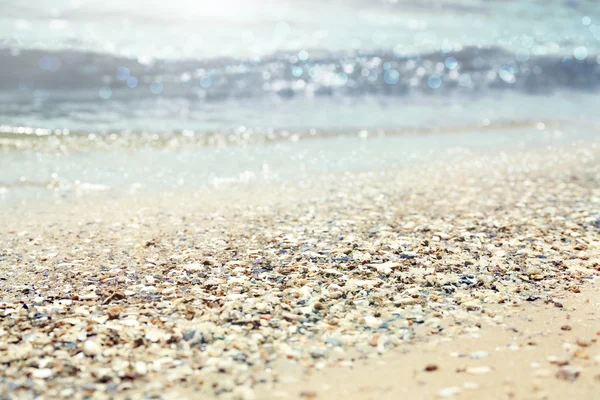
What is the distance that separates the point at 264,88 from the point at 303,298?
12186 mm

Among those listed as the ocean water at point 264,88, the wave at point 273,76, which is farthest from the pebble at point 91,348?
the wave at point 273,76

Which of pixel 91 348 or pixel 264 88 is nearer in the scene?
pixel 91 348

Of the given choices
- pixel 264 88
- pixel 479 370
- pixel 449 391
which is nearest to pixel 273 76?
pixel 264 88

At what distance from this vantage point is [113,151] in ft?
32.7

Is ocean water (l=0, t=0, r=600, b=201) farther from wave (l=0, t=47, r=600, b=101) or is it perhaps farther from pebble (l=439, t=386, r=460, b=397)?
pebble (l=439, t=386, r=460, b=397)

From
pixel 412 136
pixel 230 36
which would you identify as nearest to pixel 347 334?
pixel 412 136

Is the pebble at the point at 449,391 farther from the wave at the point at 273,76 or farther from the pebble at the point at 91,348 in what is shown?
the wave at the point at 273,76

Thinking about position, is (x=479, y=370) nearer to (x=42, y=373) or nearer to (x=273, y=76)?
(x=42, y=373)

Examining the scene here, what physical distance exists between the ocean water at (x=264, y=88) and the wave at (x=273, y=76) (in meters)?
0.06

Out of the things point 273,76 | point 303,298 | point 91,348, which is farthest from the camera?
point 273,76

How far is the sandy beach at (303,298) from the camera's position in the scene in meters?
3.51

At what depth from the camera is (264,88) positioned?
52.7 feet

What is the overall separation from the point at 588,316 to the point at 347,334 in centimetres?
166

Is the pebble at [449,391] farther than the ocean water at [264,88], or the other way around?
the ocean water at [264,88]
